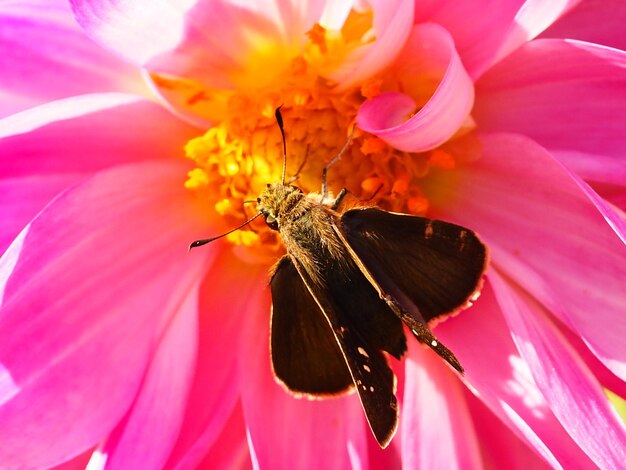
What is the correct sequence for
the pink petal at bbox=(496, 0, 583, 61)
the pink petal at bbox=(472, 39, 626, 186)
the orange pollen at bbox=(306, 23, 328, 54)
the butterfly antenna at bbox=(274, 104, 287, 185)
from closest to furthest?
the pink petal at bbox=(496, 0, 583, 61), the pink petal at bbox=(472, 39, 626, 186), the orange pollen at bbox=(306, 23, 328, 54), the butterfly antenna at bbox=(274, 104, 287, 185)

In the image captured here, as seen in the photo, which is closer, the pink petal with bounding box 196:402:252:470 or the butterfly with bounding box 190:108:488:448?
the butterfly with bounding box 190:108:488:448

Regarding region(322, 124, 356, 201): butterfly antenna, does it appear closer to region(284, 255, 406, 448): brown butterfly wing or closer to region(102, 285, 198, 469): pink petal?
region(284, 255, 406, 448): brown butterfly wing

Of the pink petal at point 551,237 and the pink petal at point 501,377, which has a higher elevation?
the pink petal at point 551,237

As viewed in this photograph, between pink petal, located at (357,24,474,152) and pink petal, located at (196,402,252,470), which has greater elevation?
pink petal, located at (357,24,474,152)

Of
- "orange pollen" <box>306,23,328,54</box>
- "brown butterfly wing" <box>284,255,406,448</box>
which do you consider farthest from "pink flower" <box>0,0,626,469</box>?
"brown butterfly wing" <box>284,255,406,448</box>

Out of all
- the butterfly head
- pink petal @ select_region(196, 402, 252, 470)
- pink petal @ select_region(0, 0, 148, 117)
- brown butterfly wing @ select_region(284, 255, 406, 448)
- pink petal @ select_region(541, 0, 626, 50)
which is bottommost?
pink petal @ select_region(196, 402, 252, 470)

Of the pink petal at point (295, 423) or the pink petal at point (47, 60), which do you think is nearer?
the pink petal at point (47, 60)

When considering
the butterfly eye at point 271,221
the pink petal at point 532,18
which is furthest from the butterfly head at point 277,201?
the pink petal at point 532,18

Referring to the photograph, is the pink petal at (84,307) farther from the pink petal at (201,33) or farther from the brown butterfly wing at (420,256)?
the brown butterfly wing at (420,256)

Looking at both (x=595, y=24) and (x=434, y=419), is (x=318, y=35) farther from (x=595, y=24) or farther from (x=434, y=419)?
(x=434, y=419)
